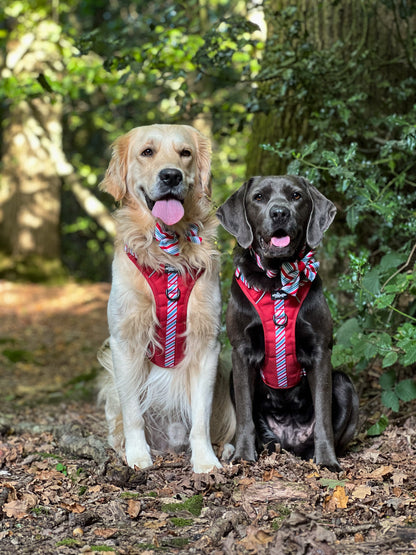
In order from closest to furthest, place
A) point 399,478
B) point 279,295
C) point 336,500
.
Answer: point 336,500 → point 399,478 → point 279,295

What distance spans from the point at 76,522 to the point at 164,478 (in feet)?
2.44

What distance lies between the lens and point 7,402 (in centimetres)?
592

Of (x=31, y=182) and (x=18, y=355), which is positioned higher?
(x=31, y=182)

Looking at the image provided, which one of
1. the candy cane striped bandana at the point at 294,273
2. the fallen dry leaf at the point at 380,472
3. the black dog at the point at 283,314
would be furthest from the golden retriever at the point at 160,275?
the fallen dry leaf at the point at 380,472

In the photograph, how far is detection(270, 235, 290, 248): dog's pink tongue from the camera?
3402mm

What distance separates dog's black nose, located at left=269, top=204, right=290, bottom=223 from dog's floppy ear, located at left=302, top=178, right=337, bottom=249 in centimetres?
22

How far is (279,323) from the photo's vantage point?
3432mm

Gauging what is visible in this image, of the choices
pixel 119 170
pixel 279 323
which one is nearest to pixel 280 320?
pixel 279 323

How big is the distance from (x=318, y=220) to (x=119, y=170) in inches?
46.7

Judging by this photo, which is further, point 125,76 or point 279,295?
point 125,76

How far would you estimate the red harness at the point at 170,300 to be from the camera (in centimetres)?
362

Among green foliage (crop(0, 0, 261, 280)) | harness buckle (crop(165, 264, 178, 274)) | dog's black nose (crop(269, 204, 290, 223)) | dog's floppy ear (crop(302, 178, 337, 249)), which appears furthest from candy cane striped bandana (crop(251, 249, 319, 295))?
green foliage (crop(0, 0, 261, 280))

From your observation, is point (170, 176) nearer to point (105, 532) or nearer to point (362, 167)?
point (362, 167)

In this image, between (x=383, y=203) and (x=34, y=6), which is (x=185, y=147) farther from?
(x=34, y=6)
